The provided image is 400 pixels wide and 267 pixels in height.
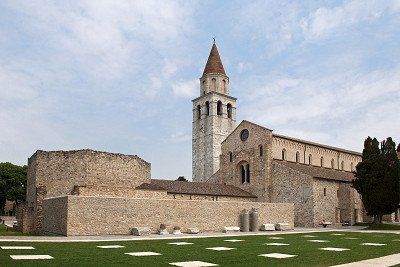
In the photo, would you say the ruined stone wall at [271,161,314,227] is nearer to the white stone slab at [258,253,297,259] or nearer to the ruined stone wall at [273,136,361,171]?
the ruined stone wall at [273,136,361,171]

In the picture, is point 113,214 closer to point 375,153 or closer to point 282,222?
point 282,222

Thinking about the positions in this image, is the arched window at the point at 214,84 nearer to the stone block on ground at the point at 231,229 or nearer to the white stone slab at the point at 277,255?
the stone block on ground at the point at 231,229

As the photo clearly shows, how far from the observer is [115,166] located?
3716 centimetres

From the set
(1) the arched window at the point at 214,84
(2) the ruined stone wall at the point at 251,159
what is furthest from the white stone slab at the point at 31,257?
(1) the arched window at the point at 214,84

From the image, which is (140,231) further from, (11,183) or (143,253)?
(11,183)

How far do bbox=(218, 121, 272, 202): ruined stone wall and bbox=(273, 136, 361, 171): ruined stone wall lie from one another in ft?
4.44

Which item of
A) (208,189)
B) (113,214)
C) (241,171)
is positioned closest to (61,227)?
(113,214)

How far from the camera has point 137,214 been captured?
3027 centimetres

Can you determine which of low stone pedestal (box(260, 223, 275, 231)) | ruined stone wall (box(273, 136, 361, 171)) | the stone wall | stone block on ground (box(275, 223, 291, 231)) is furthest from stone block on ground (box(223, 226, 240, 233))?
ruined stone wall (box(273, 136, 361, 171))

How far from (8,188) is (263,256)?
6929 cm

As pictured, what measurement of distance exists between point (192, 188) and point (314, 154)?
18781mm

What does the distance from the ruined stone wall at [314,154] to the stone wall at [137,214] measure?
14.2 m

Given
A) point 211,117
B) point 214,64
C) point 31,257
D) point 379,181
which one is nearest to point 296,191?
point 379,181

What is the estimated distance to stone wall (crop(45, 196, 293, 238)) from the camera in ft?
91.5
